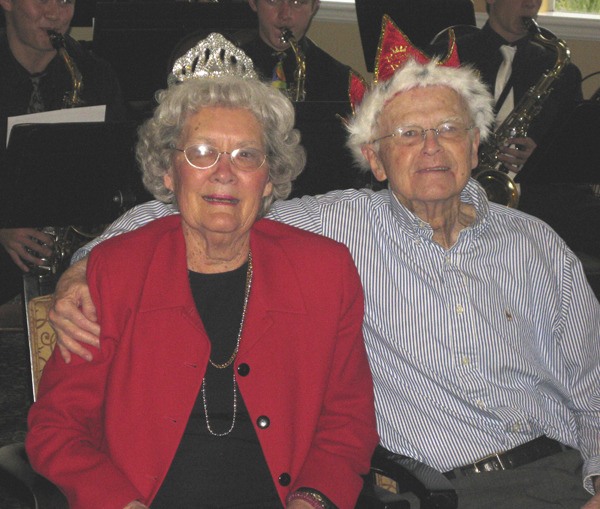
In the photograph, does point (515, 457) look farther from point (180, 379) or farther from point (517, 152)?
point (517, 152)

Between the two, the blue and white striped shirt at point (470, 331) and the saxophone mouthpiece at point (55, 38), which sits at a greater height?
the blue and white striped shirt at point (470, 331)

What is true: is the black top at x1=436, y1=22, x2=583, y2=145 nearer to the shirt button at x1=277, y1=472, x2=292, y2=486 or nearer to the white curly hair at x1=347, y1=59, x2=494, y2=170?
the white curly hair at x1=347, y1=59, x2=494, y2=170

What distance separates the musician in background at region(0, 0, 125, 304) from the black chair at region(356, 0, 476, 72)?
1.50 meters

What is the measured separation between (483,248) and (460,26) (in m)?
2.93

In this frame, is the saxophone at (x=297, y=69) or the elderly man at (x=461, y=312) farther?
the saxophone at (x=297, y=69)

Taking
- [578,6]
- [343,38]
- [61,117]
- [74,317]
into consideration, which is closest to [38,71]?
[61,117]

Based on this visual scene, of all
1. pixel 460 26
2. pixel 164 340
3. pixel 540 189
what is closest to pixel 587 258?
pixel 540 189

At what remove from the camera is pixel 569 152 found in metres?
3.55

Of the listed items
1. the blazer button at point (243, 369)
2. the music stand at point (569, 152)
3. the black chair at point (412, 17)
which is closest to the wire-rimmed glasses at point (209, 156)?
the blazer button at point (243, 369)

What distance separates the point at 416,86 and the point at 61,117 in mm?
1262

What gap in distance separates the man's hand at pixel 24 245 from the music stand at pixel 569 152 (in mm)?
1849

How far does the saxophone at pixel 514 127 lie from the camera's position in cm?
434

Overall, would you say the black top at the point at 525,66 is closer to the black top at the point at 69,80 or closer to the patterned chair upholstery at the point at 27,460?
the black top at the point at 69,80

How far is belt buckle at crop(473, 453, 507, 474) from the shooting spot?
2178 millimetres
